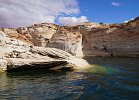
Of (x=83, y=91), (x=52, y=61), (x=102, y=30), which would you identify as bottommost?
(x=83, y=91)

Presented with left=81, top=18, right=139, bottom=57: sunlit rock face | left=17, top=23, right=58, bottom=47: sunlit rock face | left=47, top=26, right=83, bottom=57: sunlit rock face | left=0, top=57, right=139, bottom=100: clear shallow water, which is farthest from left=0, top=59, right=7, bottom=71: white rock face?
left=81, top=18, right=139, bottom=57: sunlit rock face

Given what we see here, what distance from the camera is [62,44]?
5047cm

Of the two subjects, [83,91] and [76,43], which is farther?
[76,43]

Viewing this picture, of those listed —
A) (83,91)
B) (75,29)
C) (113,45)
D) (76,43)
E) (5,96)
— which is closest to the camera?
(5,96)

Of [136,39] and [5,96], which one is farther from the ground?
[136,39]

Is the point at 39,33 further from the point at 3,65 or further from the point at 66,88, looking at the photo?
the point at 66,88

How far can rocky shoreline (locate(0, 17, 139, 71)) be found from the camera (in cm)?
3144

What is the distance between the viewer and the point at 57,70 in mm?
32406

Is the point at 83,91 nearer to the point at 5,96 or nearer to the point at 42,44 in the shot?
the point at 5,96

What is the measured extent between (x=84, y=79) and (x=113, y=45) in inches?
2138

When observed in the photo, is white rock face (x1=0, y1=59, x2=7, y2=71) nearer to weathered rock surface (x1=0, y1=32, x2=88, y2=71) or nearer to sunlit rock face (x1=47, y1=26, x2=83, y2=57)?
weathered rock surface (x1=0, y1=32, x2=88, y2=71)

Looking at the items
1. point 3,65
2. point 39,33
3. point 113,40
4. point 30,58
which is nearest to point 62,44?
point 30,58

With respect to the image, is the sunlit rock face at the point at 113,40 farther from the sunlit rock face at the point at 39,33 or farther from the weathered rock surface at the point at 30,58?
the weathered rock surface at the point at 30,58

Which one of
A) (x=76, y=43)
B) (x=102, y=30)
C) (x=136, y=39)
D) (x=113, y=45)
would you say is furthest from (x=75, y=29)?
(x=76, y=43)
